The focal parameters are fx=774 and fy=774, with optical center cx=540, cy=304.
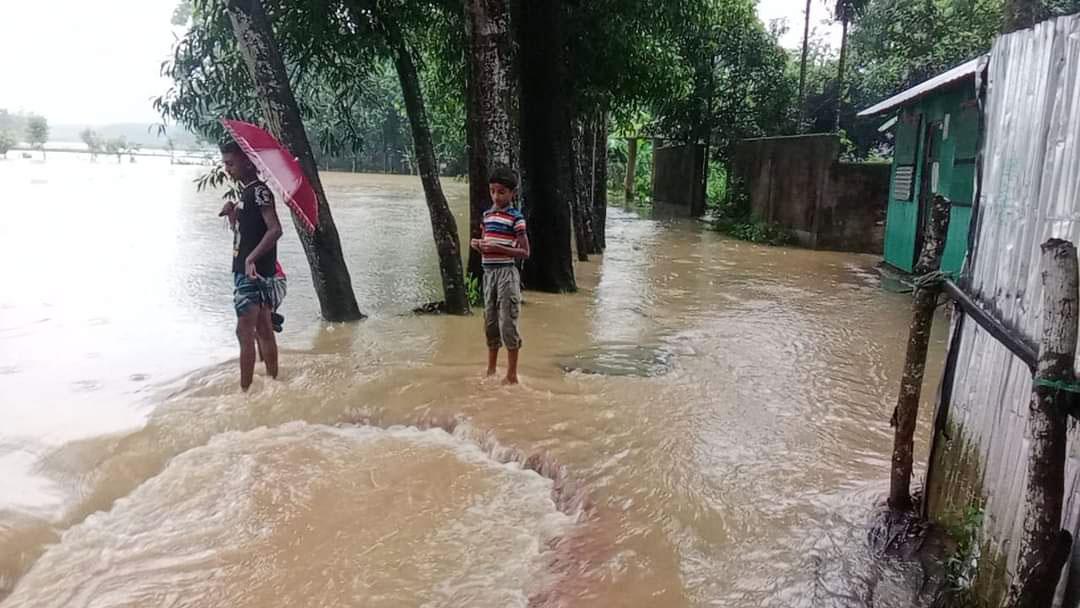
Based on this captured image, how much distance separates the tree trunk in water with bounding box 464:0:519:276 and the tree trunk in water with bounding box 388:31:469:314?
2.13 feet

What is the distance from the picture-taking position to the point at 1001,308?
2.91m

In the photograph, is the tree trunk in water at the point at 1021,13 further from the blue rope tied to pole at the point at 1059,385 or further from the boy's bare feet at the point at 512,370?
the blue rope tied to pole at the point at 1059,385

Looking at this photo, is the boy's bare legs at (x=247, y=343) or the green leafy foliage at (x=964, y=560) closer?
the green leafy foliage at (x=964, y=560)

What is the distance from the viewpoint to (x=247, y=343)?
585cm

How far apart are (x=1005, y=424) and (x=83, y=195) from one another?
34469 mm

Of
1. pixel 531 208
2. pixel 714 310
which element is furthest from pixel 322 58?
pixel 714 310

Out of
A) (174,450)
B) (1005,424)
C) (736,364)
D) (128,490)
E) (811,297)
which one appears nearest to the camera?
(1005,424)

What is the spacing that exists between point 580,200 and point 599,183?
66.8 inches

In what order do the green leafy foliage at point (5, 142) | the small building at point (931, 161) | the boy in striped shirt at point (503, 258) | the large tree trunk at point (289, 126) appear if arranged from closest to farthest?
1. the boy in striped shirt at point (503, 258)
2. the large tree trunk at point (289, 126)
3. the small building at point (931, 161)
4. the green leafy foliage at point (5, 142)

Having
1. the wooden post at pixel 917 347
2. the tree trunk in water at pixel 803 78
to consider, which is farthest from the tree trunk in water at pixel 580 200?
the wooden post at pixel 917 347

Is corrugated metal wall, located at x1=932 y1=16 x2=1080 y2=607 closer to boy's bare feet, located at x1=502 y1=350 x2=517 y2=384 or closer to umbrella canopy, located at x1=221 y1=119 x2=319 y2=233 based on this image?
boy's bare feet, located at x1=502 y1=350 x2=517 y2=384

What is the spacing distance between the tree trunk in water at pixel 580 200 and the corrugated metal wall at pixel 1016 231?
1000 centimetres

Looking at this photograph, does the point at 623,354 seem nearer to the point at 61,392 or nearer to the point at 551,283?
the point at 551,283

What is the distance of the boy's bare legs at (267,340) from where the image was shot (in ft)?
19.5
